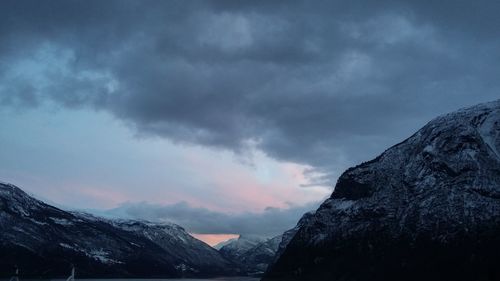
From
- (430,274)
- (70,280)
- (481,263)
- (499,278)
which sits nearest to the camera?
(70,280)

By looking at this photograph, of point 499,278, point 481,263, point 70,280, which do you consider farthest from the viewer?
point 481,263

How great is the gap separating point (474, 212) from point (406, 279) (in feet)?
114

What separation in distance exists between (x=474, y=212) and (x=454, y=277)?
27.5 metres

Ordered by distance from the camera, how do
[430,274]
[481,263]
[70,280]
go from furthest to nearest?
[430,274] → [481,263] → [70,280]

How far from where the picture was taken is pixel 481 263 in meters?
181

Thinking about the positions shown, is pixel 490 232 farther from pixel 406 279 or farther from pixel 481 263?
pixel 406 279

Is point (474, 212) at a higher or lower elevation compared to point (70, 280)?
higher

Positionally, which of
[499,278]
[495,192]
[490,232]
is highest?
[495,192]

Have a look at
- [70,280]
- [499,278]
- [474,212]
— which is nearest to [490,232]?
[474,212]

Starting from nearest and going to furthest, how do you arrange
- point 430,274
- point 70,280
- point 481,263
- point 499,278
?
point 70,280 → point 499,278 → point 481,263 → point 430,274

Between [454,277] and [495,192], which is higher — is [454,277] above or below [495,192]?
below

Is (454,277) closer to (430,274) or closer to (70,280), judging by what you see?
(430,274)

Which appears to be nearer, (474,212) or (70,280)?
(70,280)

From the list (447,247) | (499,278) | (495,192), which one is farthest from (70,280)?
(495,192)
